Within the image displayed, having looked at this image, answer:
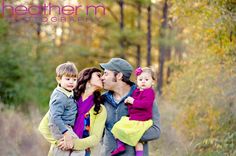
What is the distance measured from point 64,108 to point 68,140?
0.29m

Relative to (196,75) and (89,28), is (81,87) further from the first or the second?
(89,28)

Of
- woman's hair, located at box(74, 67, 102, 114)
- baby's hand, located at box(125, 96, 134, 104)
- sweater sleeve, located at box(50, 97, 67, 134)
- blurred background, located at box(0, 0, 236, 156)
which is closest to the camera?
sweater sleeve, located at box(50, 97, 67, 134)

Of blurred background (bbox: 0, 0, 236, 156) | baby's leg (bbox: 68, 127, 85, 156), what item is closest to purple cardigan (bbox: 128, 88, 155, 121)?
baby's leg (bbox: 68, 127, 85, 156)

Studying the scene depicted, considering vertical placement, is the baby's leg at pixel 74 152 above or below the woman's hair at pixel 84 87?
below

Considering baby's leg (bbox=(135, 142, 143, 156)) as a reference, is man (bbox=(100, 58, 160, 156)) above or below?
above

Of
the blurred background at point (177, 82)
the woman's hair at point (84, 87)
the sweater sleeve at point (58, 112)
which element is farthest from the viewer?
the blurred background at point (177, 82)

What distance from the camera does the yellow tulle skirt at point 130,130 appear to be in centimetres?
492

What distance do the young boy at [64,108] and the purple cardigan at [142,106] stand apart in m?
0.54

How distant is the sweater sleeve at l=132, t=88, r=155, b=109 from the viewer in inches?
193

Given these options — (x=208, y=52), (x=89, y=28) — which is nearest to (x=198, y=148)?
(x=208, y=52)

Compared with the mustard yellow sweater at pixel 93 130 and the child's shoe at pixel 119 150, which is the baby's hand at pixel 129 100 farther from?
the child's shoe at pixel 119 150

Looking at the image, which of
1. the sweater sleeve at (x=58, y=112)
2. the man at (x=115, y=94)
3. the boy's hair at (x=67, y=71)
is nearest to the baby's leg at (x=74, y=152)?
the sweater sleeve at (x=58, y=112)

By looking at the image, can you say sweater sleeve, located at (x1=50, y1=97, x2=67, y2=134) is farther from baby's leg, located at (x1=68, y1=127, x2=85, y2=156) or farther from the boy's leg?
the boy's leg

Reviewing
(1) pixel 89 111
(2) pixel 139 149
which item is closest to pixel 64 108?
(1) pixel 89 111
